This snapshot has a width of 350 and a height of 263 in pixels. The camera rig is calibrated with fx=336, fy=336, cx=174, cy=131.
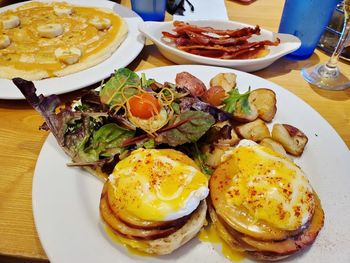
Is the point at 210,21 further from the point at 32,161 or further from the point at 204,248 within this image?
the point at 204,248

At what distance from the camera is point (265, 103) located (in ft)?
5.80

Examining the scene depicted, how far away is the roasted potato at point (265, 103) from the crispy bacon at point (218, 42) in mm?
519

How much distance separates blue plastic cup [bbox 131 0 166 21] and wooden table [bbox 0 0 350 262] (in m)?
0.36

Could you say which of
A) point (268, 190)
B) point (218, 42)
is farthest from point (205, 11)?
point (268, 190)

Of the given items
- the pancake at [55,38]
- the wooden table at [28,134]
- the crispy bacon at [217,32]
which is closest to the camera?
the wooden table at [28,134]

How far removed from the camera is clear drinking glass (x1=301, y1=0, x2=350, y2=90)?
2.20 metres

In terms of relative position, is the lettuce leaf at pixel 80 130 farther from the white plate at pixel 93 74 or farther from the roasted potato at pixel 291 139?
the roasted potato at pixel 291 139

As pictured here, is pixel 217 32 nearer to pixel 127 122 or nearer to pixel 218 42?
pixel 218 42

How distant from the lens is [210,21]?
2.47 meters

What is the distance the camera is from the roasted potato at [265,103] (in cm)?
176

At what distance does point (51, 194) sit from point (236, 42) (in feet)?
5.14

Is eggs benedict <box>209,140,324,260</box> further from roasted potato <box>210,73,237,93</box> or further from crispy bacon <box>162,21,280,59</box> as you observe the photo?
crispy bacon <box>162,21,280,59</box>

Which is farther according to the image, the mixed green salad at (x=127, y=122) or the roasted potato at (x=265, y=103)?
the roasted potato at (x=265, y=103)

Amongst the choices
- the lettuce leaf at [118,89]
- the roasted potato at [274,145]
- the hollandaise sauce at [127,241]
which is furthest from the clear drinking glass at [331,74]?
the hollandaise sauce at [127,241]
